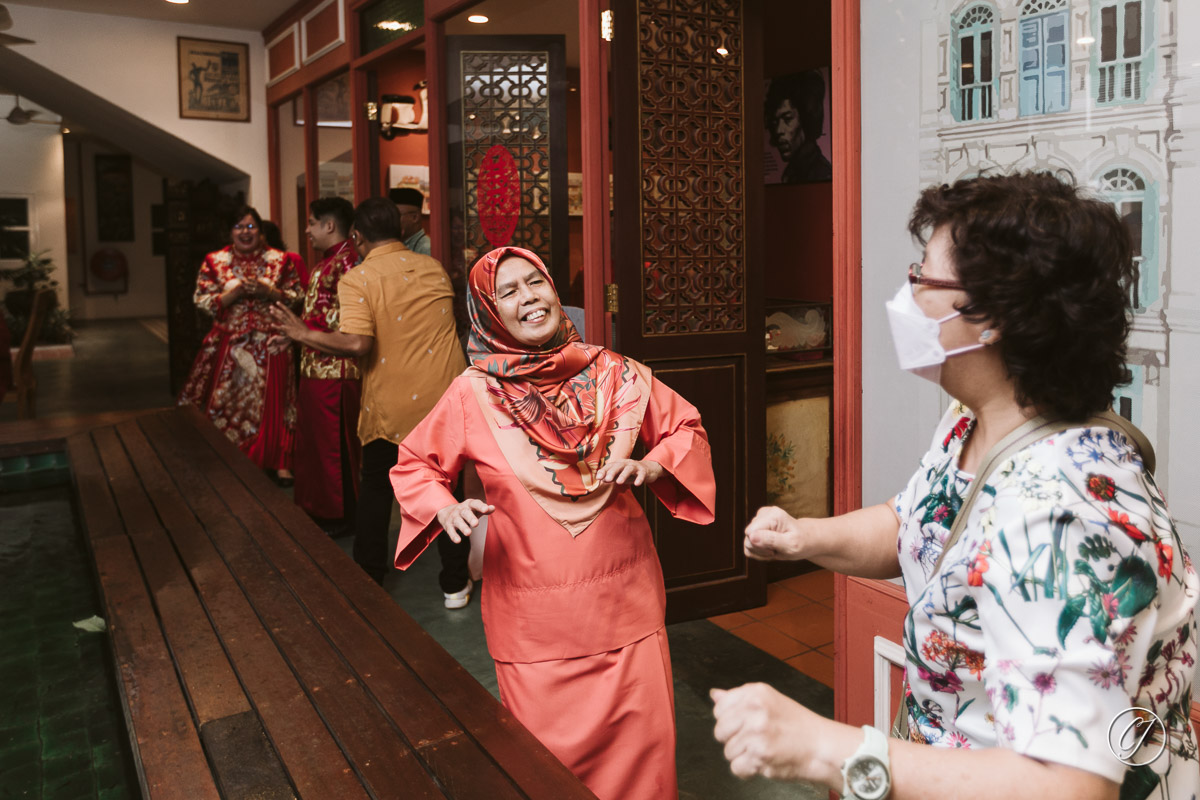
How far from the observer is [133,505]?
3.40 m

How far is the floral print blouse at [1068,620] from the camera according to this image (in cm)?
86

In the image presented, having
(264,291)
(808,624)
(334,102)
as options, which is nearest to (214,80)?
(334,102)

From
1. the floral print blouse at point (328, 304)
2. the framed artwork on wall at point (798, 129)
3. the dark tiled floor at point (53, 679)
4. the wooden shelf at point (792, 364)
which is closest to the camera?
the dark tiled floor at point (53, 679)

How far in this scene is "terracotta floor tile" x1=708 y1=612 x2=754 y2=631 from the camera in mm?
3592

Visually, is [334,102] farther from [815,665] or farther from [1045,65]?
[1045,65]

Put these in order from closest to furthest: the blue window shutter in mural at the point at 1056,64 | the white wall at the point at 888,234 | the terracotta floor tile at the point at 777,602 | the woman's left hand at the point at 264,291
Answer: the blue window shutter in mural at the point at 1056,64, the white wall at the point at 888,234, the terracotta floor tile at the point at 777,602, the woman's left hand at the point at 264,291

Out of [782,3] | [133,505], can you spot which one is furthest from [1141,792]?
[782,3]

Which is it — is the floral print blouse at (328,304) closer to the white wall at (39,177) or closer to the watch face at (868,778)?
the watch face at (868,778)

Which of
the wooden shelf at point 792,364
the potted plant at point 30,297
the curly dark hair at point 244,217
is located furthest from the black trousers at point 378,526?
the potted plant at point 30,297

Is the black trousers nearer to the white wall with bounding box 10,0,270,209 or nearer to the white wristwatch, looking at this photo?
the white wristwatch

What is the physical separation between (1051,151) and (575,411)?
100cm

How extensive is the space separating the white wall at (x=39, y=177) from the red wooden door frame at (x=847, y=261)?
51.5ft

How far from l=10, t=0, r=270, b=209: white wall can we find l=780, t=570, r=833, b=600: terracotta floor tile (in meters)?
5.32

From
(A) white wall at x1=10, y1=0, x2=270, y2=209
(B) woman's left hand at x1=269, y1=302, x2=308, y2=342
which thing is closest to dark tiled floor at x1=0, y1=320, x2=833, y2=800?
(B) woman's left hand at x1=269, y1=302, x2=308, y2=342
